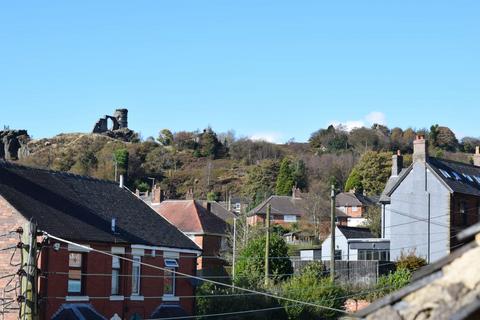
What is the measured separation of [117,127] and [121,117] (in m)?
4.03

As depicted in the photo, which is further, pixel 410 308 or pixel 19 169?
pixel 19 169

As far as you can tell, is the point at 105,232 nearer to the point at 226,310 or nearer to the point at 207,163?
the point at 226,310

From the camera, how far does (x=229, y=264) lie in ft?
211

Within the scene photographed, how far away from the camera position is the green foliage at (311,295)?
4062cm

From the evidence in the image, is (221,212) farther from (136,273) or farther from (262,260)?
(136,273)

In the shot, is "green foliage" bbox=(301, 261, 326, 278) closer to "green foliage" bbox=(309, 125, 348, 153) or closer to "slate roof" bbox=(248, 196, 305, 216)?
"slate roof" bbox=(248, 196, 305, 216)

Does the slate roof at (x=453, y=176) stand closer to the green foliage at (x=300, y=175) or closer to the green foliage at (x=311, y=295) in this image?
the green foliage at (x=311, y=295)

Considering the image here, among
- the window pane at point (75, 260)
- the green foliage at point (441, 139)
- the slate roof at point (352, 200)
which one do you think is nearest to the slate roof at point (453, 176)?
the window pane at point (75, 260)

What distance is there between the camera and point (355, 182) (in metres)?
109

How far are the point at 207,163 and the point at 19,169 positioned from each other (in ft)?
307

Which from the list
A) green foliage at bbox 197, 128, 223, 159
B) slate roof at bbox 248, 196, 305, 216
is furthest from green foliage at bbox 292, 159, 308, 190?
green foliage at bbox 197, 128, 223, 159

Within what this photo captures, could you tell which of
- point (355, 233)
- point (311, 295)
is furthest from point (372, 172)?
point (311, 295)

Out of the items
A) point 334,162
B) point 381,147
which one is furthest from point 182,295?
point 381,147

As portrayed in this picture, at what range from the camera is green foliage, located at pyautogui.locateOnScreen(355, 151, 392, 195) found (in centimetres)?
10525
